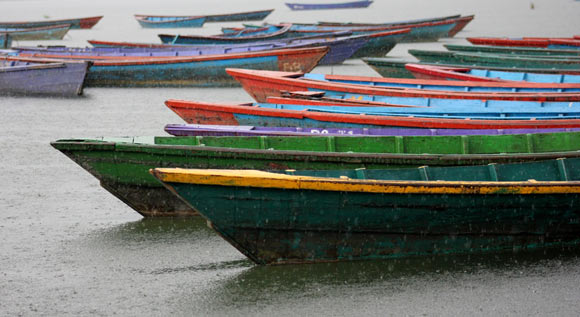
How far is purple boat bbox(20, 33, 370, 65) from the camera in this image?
24.1 meters

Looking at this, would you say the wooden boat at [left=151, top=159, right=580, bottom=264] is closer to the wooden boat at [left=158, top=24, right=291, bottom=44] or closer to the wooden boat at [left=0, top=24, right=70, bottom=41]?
the wooden boat at [left=158, top=24, right=291, bottom=44]

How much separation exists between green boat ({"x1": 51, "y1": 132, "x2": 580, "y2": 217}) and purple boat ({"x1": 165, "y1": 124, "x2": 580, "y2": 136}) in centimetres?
66

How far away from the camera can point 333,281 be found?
820 cm

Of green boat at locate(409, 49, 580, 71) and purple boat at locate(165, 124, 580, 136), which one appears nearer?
purple boat at locate(165, 124, 580, 136)

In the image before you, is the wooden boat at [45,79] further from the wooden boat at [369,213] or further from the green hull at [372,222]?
the green hull at [372,222]

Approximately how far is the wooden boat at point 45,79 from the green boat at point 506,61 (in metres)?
8.86

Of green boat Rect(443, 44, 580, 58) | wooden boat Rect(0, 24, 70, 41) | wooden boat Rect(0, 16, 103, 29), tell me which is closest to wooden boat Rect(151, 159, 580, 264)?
green boat Rect(443, 44, 580, 58)

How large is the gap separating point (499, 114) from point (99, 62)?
1262 centimetres

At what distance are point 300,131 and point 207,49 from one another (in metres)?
13.2

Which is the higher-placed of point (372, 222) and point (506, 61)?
point (372, 222)

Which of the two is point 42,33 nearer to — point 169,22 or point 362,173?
point 169,22

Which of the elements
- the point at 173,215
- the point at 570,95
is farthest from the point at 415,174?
the point at 570,95

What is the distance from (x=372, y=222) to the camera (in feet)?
27.6

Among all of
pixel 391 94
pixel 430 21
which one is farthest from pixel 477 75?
pixel 430 21
